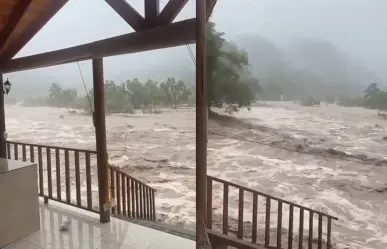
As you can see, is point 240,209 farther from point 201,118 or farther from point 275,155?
point 275,155

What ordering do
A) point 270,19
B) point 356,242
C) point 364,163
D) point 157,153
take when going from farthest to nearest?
point 157,153 < point 270,19 < point 364,163 < point 356,242

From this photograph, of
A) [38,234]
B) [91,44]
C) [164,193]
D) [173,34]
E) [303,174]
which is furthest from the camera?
[164,193]

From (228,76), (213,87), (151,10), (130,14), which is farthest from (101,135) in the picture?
(228,76)

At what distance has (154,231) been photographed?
9.66ft

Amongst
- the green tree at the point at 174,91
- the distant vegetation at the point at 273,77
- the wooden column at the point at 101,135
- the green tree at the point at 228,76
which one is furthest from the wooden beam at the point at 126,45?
the green tree at the point at 174,91

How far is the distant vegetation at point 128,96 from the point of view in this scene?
29.7 feet

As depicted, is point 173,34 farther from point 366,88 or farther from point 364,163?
point 364,163

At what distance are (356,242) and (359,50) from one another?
4.77 meters

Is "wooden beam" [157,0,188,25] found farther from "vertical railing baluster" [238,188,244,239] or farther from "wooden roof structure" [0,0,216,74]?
"vertical railing baluster" [238,188,244,239]

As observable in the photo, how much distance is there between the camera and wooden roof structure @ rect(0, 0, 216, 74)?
186 centimetres

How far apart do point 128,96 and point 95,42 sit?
787 centimetres

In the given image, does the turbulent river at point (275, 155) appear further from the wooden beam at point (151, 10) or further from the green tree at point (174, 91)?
the wooden beam at point (151, 10)

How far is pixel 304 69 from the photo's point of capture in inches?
315

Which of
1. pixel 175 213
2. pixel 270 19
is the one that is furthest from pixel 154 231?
pixel 270 19
